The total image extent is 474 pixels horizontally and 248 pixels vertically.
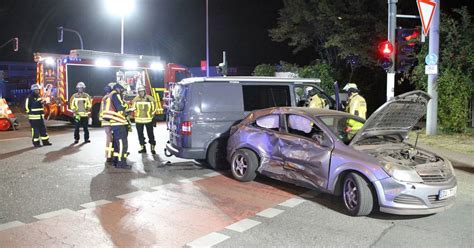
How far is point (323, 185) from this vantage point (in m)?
6.79

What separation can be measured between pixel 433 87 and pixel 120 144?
32.7 ft

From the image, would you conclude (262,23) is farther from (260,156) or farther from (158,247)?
(158,247)

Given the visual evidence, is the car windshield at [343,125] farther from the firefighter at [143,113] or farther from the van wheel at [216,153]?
the firefighter at [143,113]

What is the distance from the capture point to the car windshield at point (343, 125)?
7035 millimetres

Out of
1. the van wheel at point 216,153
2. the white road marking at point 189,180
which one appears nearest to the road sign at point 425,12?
the van wheel at point 216,153

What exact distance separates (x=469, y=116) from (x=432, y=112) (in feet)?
7.34

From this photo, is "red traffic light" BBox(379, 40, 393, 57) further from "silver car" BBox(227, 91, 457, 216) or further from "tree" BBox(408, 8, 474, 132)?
"silver car" BBox(227, 91, 457, 216)

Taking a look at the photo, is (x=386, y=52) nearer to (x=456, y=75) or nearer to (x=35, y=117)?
(x=456, y=75)

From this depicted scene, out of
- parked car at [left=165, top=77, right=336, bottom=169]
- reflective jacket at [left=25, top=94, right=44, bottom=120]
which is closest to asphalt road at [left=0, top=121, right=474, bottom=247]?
parked car at [left=165, top=77, right=336, bottom=169]

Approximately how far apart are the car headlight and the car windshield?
921 millimetres

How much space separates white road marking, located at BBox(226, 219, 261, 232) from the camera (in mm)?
5738

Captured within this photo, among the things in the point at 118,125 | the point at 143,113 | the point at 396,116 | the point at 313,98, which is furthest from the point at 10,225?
the point at 313,98

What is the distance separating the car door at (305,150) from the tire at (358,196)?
1.34ft

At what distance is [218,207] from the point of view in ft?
22.1
